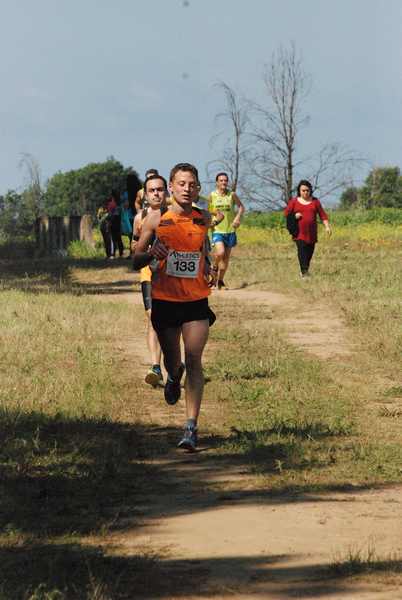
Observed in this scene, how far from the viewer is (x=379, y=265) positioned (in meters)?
28.2

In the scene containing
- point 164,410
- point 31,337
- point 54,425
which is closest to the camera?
point 54,425

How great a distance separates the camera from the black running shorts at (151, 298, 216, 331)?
8.16 meters

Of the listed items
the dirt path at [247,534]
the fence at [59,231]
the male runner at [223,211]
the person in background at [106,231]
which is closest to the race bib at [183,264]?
the dirt path at [247,534]

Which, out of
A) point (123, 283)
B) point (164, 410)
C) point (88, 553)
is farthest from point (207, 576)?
point (123, 283)

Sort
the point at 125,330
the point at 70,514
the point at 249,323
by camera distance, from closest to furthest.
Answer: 1. the point at 70,514
2. the point at 125,330
3. the point at 249,323

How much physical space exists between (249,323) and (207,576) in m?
11.1

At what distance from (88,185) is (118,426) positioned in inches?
5249

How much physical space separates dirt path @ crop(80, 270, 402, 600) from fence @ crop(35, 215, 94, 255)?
29801 millimetres

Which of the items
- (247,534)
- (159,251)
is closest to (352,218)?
(159,251)

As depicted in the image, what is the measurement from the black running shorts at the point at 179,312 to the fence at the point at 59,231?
96.1 feet

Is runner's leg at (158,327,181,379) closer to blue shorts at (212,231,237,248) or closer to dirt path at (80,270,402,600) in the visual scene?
dirt path at (80,270,402,600)

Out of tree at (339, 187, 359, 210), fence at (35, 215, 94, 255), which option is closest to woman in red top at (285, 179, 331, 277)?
fence at (35, 215, 94, 255)

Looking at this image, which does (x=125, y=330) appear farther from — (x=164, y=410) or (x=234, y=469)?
(x=234, y=469)

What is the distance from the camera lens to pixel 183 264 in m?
7.99
